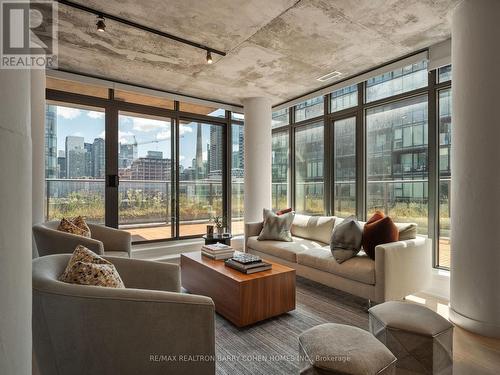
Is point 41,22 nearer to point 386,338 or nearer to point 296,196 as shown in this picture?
point 386,338

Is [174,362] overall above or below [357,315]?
above

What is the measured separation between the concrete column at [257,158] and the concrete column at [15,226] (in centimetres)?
438

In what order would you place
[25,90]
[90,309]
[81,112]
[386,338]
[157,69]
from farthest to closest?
[81,112] → [157,69] → [386,338] → [90,309] → [25,90]

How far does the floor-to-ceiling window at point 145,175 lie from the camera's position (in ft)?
15.1

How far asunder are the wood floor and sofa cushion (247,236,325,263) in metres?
0.65

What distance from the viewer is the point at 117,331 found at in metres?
1.21

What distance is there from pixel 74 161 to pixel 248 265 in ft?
10.5

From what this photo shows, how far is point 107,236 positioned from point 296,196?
332cm

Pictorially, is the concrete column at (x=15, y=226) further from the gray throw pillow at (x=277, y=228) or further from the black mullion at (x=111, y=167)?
the black mullion at (x=111, y=167)

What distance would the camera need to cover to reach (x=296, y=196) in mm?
5383

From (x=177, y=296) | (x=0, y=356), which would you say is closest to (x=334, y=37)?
(x=177, y=296)

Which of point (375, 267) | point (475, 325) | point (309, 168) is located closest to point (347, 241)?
point (375, 267)

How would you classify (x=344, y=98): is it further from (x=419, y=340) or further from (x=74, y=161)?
(x=74, y=161)

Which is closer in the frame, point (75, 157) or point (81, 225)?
point (81, 225)
